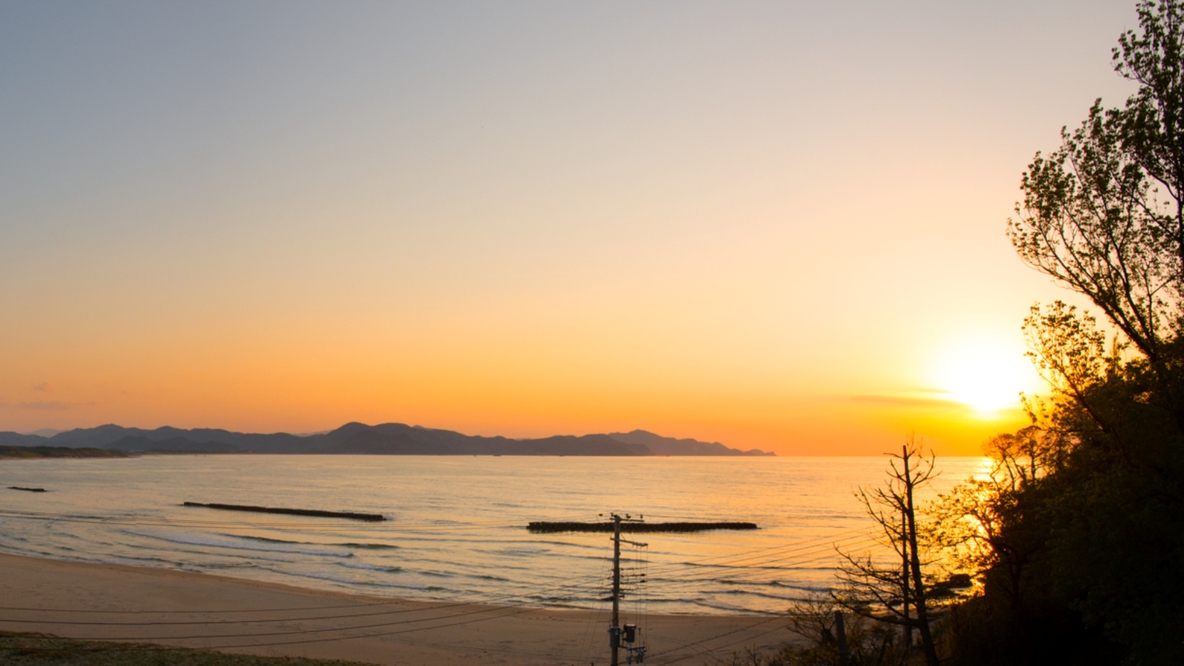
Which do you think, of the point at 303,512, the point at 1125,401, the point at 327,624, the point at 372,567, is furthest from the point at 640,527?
the point at 1125,401

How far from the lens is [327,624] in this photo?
39.0m

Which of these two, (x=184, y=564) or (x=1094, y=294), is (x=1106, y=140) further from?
(x=184, y=564)

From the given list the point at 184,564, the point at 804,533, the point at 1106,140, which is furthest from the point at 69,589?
the point at 804,533

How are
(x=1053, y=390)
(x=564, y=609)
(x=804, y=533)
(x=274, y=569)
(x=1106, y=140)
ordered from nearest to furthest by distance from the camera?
(x=1106, y=140)
(x=1053, y=390)
(x=564, y=609)
(x=274, y=569)
(x=804, y=533)

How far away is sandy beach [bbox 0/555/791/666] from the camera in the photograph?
34.0m

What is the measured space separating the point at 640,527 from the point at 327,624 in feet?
185

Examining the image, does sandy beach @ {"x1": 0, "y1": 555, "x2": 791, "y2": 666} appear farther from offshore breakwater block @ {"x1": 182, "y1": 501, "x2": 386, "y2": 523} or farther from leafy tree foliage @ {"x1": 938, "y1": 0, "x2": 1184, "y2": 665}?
offshore breakwater block @ {"x1": 182, "y1": 501, "x2": 386, "y2": 523}

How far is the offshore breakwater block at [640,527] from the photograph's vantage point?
88938 millimetres

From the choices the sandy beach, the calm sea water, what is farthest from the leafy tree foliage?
the calm sea water

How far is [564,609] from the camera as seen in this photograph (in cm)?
4522

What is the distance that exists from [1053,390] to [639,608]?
32.2 m

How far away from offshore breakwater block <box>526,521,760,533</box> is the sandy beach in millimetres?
43051

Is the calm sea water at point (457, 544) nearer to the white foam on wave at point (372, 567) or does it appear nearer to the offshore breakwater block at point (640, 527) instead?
the white foam on wave at point (372, 567)

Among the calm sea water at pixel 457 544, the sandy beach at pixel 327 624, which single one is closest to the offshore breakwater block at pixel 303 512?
the calm sea water at pixel 457 544
